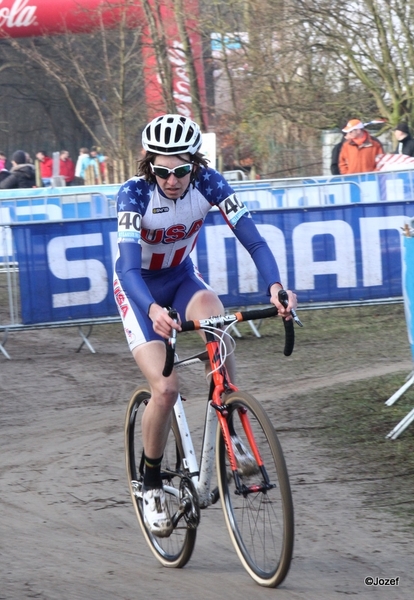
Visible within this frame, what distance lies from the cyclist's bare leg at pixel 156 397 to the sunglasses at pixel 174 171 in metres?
0.80

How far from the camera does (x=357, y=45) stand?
19562mm

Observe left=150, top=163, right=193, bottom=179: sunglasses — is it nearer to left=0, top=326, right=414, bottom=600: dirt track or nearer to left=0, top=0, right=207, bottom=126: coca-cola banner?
left=0, top=326, right=414, bottom=600: dirt track

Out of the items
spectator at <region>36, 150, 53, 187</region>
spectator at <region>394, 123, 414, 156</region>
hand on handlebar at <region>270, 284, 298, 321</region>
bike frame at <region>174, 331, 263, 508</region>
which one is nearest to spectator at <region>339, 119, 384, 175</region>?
spectator at <region>394, 123, 414, 156</region>

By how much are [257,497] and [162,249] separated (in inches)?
54.7

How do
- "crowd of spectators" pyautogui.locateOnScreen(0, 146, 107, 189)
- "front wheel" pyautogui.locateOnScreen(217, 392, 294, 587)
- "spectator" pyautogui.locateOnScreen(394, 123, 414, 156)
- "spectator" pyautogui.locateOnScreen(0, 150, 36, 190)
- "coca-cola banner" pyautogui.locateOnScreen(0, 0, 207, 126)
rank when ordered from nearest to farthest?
"front wheel" pyautogui.locateOnScreen(217, 392, 294, 587) → "spectator" pyautogui.locateOnScreen(394, 123, 414, 156) → "spectator" pyautogui.locateOnScreen(0, 150, 36, 190) → "coca-cola banner" pyautogui.locateOnScreen(0, 0, 207, 126) → "crowd of spectators" pyautogui.locateOnScreen(0, 146, 107, 189)

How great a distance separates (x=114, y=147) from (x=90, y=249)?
43.5ft

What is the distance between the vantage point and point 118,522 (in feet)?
19.0

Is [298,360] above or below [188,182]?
below

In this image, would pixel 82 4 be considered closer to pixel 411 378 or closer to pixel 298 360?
pixel 298 360

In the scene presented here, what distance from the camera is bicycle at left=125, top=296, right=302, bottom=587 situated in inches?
172

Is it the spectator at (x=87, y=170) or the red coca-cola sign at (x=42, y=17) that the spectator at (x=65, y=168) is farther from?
the red coca-cola sign at (x=42, y=17)

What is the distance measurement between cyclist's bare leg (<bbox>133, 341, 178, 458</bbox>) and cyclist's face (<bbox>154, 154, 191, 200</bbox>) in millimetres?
726

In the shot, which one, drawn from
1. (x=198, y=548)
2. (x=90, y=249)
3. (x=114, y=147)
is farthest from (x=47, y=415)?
(x=114, y=147)

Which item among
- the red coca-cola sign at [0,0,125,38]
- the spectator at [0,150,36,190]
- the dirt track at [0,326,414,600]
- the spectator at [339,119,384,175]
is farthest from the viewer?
the red coca-cola sign at [0,0,125,38]
